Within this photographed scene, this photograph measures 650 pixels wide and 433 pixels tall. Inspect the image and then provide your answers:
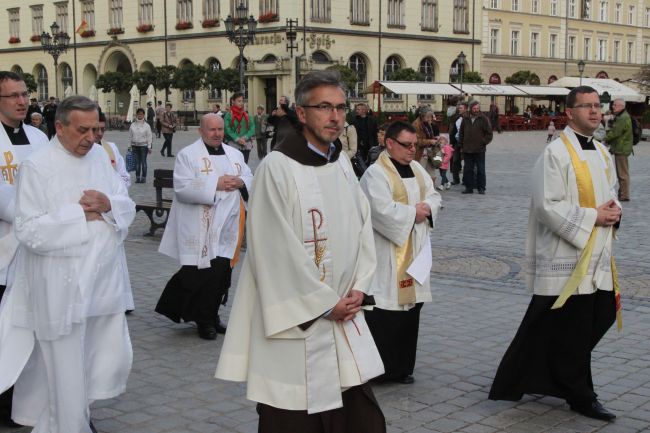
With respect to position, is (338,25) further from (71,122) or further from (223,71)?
(71,122)

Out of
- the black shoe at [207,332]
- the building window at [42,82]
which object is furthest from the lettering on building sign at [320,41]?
the black shoe at [207,332]

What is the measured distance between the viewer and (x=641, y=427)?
5.29 metres

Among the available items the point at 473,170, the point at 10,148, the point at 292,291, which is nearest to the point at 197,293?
the point at 10,148

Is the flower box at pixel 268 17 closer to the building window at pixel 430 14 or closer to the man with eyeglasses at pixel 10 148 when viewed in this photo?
the building window at pixel 430 14

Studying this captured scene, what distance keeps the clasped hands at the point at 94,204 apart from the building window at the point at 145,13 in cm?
5416

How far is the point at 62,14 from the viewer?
208 feet

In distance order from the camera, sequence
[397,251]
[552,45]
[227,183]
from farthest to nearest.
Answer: [552,45] < [227,183] < [397,251]

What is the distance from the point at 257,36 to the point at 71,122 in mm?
46348

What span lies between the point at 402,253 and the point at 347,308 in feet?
7.21

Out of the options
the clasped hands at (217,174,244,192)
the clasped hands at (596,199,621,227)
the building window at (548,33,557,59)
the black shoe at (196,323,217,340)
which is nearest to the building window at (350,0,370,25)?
the building window at (548,33,557,59)

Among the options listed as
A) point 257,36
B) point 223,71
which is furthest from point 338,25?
point 223,71

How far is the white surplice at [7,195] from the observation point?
562cm

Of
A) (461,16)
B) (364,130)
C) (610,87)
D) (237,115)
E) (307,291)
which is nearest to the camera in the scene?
(307,291)

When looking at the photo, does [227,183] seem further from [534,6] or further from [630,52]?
[630,52]
